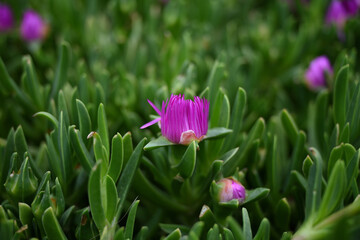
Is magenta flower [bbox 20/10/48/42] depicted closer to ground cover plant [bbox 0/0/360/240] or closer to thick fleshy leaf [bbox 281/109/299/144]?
ground cover plant [bbox 0/0/360/240]

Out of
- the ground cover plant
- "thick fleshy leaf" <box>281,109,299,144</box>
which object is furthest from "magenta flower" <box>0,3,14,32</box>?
"thick fleshy leaf" <box>281,109,299,144</box>

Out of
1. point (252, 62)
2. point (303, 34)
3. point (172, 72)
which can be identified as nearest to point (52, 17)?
point (172, 72)

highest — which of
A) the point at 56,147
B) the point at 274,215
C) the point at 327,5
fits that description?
the point at 327,5

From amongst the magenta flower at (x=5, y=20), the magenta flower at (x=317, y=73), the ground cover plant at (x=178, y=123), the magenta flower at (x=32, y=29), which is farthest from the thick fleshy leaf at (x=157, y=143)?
the magenta flower at (x=5, y=20)

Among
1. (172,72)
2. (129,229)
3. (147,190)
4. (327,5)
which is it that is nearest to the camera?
(129,229)

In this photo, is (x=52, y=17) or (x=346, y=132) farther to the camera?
(x=52, y=17)

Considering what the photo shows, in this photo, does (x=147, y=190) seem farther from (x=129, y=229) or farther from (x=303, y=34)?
(x=303, y=34)

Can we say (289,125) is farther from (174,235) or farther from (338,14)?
(338,14)

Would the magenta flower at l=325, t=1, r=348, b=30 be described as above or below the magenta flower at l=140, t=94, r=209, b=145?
above
